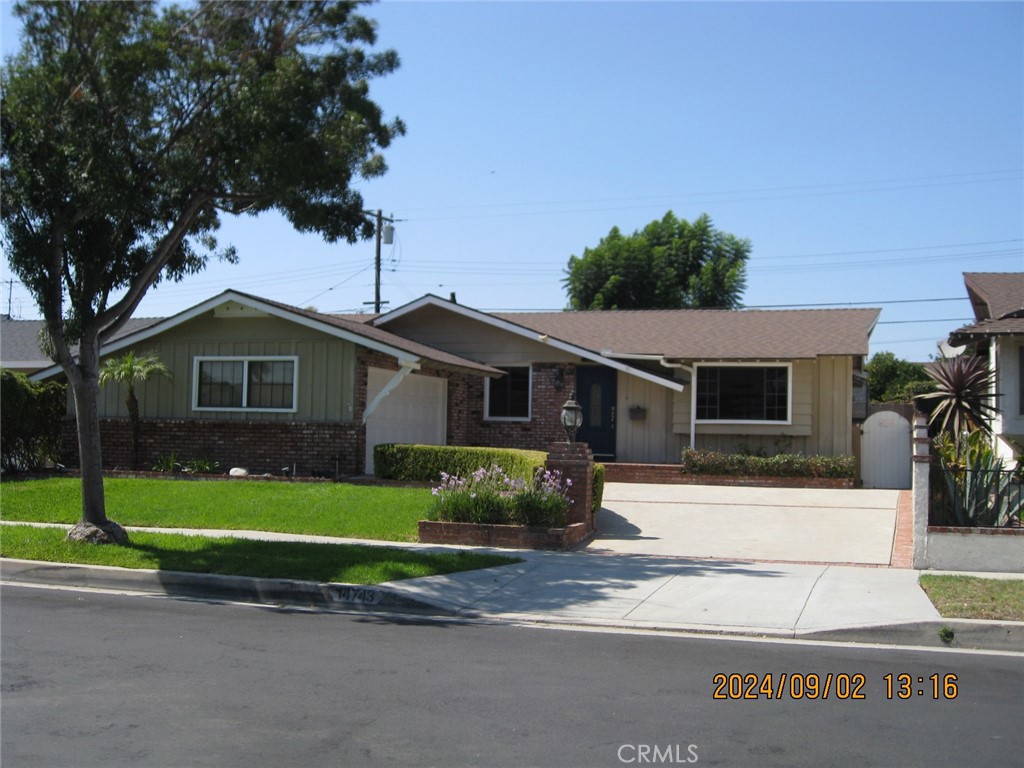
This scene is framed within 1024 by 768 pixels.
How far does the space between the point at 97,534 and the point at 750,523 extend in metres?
9.79

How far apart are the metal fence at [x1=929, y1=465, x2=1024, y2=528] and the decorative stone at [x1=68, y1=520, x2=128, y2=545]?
411 inches

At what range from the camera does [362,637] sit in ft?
28.2

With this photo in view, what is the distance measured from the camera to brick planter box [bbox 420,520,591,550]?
13.6m

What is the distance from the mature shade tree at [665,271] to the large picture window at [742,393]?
19.6 m

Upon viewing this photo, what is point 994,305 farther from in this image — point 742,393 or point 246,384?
point 246,384

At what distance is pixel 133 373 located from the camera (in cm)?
2083

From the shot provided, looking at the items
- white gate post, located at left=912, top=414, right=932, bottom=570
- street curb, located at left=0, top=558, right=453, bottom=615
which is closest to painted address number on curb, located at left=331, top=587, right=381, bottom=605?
street curb, located at left=0, top=558, right=453, bottom=615

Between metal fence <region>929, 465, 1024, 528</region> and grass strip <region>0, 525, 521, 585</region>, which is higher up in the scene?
metal fence <region>929, 465, 1024, 528</region>

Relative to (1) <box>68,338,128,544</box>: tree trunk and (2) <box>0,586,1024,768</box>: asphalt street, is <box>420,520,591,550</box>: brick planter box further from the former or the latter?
(2) <box>0,586,1024,768</box>: asphalt street

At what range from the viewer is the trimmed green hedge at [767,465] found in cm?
2102

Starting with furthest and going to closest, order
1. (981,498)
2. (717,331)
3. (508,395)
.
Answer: (717,331) < (508,395) < (981,498)

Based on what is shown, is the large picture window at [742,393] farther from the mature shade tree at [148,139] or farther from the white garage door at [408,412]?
the mature shade tree at [148,139]

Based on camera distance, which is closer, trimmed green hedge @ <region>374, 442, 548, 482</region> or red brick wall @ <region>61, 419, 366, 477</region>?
trimmed green hedge @ <region>374, 442, 548, 482</region>

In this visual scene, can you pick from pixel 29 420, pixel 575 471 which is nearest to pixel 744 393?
pixel 575 471
